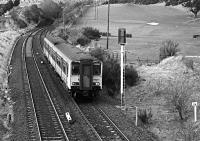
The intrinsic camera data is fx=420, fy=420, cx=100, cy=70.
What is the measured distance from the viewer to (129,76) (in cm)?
3180

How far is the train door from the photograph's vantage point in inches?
1006

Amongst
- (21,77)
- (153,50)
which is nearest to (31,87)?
(21,77)

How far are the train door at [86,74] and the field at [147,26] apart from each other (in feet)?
62.0

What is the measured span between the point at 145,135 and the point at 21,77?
1805 cm

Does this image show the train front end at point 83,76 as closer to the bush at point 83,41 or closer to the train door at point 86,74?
the train door at point 86,74

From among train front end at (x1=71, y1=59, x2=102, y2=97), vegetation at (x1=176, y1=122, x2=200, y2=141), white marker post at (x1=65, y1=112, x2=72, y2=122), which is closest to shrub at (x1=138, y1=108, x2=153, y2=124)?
vegetation at (x1=176, y1=122, x2=200, y2=141)

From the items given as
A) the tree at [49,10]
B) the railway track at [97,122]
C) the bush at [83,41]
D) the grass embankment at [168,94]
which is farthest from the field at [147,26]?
the railway track at [97,122]

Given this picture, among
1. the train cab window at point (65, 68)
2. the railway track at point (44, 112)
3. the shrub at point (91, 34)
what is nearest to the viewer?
the railway track at point (44, 112)

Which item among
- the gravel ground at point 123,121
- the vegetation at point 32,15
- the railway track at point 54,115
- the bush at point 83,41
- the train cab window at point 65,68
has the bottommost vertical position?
the gravel ground at point 123,121

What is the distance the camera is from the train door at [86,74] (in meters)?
25.6

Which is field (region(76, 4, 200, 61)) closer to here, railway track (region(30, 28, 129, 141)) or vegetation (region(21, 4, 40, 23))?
vegetation (region(21, 4, 40, 23))

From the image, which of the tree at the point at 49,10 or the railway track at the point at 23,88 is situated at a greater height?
the tree at the point at 49,10

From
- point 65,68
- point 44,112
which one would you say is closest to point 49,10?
point 65,68

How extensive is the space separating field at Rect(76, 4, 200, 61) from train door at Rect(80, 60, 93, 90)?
18.9 meters
